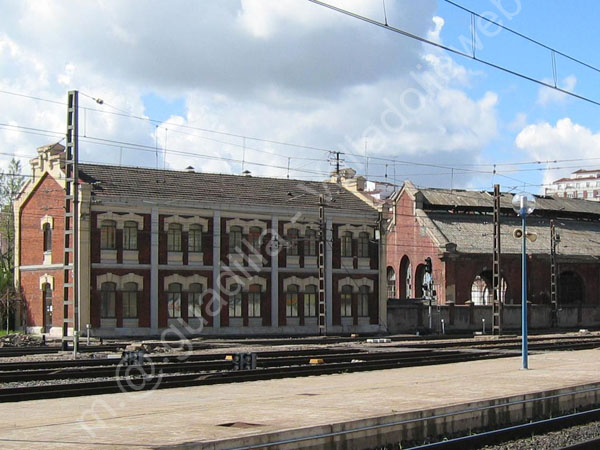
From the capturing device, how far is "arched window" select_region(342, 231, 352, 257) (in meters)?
56.2

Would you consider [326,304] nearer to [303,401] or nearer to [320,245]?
[320,245]

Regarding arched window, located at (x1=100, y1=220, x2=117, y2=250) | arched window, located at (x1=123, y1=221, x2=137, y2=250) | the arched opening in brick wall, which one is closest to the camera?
arched window, located at (x1=100, y1=220, x2=117, y2=250)

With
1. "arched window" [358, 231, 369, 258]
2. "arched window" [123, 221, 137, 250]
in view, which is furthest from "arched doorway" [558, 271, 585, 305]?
"arched window" [123, 221, 137, 250]

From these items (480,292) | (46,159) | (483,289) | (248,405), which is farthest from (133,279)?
(480,292)

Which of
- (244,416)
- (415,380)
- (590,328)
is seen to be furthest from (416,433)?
(590,328)

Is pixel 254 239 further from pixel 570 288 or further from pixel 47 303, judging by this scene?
pixel 570 288

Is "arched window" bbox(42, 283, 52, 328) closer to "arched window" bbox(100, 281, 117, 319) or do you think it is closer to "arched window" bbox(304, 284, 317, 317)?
"arched window" bbox(100, 281, 117, 319)

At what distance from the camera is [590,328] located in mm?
66188

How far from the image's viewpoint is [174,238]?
162 ft

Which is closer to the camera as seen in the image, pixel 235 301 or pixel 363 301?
pixel 235 301

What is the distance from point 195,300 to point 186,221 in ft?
15.2

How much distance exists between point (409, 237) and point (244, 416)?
55402 millimetres

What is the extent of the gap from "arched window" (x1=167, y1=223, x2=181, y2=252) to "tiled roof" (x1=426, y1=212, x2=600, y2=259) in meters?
23.2

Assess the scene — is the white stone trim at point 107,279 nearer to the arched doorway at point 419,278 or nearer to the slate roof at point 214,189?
the slate roof at point 214,189
